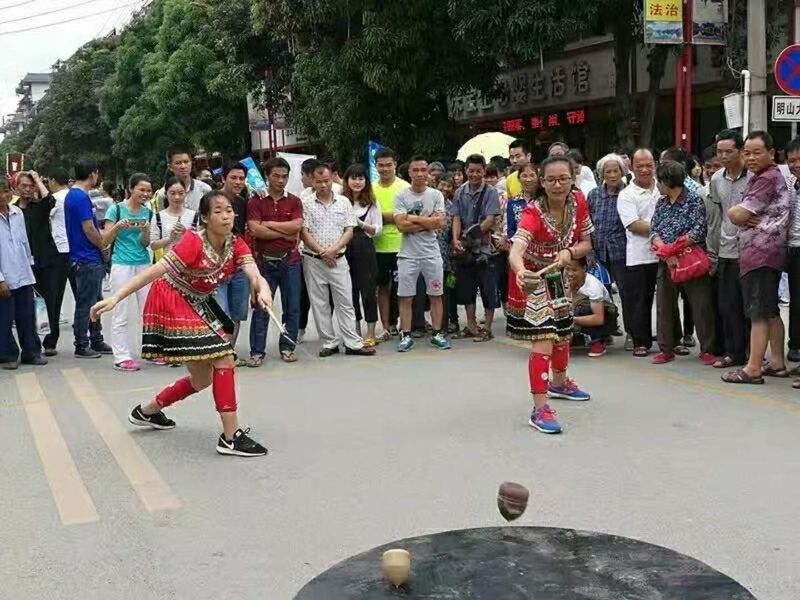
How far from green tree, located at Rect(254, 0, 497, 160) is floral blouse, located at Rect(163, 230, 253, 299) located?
12259mm

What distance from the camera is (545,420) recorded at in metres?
5.63

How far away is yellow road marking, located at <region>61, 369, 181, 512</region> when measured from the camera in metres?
4.70

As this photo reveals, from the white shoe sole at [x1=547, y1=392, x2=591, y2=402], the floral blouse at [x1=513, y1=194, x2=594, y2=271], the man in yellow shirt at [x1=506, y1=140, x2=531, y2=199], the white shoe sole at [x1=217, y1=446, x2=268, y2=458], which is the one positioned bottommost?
the white shoe sole at [x1=547, y1=392, x2=591, y2=402]

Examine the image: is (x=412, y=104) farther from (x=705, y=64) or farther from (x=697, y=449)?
(x=697, y=449)

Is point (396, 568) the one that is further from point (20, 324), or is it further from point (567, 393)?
point (20, 324)

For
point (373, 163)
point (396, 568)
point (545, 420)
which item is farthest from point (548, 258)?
point (373, 163)

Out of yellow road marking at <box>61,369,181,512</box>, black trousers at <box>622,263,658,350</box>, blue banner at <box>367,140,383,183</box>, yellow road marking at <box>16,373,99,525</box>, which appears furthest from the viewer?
blue banner at <box>367,140,383,183</box>

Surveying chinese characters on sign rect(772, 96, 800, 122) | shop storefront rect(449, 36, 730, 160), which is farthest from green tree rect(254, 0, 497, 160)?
chinese characters on sign rect(772, 96, 800, 122)

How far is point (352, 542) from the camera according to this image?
4020 millimetres

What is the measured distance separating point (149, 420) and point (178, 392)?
0.45 metres

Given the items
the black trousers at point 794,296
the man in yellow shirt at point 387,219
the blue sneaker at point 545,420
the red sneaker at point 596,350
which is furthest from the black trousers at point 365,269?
the black trousers at point 794,296

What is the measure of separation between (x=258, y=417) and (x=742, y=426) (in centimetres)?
316

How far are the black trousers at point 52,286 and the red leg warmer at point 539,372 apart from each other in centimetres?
545

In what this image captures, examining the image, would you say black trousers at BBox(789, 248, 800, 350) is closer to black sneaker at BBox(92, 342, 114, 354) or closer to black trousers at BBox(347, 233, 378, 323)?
black trousers at BBox(347, 233, 378, 323)
